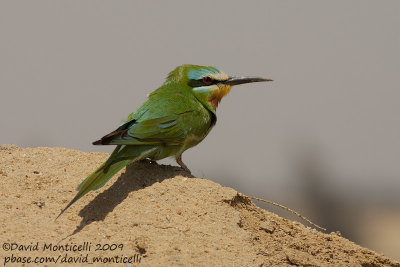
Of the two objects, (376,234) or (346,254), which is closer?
(346,254)

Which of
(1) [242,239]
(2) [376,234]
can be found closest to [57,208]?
(1) [242,239]

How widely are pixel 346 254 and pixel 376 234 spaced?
8.14 meters

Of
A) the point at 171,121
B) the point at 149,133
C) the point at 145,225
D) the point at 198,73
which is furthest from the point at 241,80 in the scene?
the point at 145,225

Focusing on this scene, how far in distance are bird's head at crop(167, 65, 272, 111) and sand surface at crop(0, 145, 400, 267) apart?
2.58 feet

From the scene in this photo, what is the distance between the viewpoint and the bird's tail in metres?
3.81

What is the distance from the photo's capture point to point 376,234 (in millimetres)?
11727

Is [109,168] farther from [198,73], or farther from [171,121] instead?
[198,73]

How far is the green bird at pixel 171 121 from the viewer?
4035 mm

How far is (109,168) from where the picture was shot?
13.1 ft

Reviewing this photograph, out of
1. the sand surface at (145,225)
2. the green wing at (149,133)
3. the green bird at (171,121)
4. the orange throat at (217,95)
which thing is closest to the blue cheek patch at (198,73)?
the green bird at (171,121)

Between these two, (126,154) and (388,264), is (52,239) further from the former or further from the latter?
(388,264)

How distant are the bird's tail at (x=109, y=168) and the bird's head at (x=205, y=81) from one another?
818 mm

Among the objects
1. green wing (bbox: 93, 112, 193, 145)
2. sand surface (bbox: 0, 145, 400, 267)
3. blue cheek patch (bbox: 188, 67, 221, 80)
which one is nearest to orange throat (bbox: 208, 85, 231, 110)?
blue cheek patch (bbox: 188, 67, 221, 80)

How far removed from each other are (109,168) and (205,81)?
1379 millimetres
